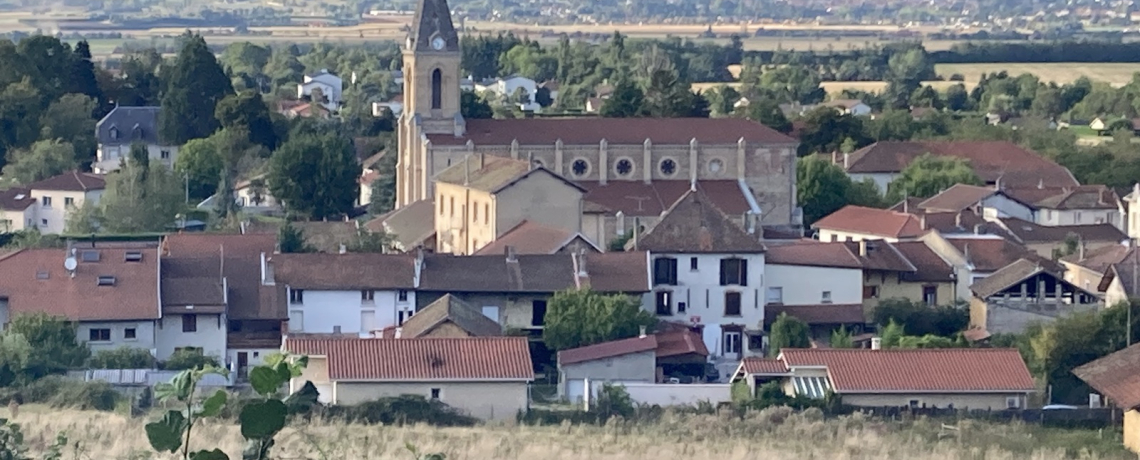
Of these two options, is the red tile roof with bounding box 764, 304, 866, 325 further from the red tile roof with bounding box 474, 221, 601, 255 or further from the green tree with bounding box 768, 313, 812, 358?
the red tile roof with bounding box 474, 221, 601, 255

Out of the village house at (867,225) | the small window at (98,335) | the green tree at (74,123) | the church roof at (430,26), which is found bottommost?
the small window at (98,335)

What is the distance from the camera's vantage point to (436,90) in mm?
49250

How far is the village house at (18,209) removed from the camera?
47.0m

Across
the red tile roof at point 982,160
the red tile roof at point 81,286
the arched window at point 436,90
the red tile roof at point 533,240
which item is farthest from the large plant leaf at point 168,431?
the red tile roof at point 982,160

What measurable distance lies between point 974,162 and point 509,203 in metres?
22.9

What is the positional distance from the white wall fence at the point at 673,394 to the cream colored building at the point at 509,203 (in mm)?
9681

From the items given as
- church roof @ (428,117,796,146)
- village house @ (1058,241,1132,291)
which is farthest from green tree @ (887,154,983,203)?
village house @ (1058,241,1132,291)

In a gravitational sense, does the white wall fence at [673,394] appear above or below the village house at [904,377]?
below

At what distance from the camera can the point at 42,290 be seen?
3162 centimetres

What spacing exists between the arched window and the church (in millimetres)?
21

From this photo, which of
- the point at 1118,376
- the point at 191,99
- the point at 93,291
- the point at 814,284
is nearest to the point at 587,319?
the point at 814,284

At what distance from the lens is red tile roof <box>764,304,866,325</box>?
35125 millimetres

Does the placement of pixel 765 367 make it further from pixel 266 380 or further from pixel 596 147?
pixel 266 380

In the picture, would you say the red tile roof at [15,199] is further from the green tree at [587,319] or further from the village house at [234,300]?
the green tree at [587,319]
